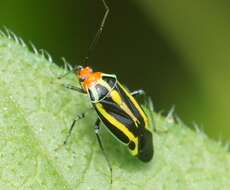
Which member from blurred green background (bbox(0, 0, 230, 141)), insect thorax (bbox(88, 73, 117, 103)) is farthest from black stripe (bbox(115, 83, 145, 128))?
blurred green background (bbox(0, 0, 230, 141))

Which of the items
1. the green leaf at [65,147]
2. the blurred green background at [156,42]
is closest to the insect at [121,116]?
the green leaf at [65,147]

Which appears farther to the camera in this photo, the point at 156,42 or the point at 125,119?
the point at 156,42

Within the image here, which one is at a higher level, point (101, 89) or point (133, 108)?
point (101, 89)

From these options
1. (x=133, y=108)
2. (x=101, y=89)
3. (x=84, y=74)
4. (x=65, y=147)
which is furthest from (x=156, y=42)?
(x=65, y=147)

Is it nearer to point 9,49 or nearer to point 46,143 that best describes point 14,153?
point 46,143

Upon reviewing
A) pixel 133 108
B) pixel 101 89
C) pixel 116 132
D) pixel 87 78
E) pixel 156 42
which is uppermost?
pixel 156 42

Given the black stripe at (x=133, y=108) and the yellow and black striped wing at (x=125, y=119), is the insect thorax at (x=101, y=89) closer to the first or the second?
the yellow and black striped wing at (x=125, y=119)

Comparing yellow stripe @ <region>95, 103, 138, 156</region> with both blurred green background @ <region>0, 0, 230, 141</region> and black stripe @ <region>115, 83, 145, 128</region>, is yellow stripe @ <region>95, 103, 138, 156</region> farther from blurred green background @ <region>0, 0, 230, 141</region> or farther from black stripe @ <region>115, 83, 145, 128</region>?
blurred green background @ <region>0, 0, 230, 141</region>

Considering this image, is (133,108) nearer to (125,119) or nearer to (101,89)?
(125,119)
